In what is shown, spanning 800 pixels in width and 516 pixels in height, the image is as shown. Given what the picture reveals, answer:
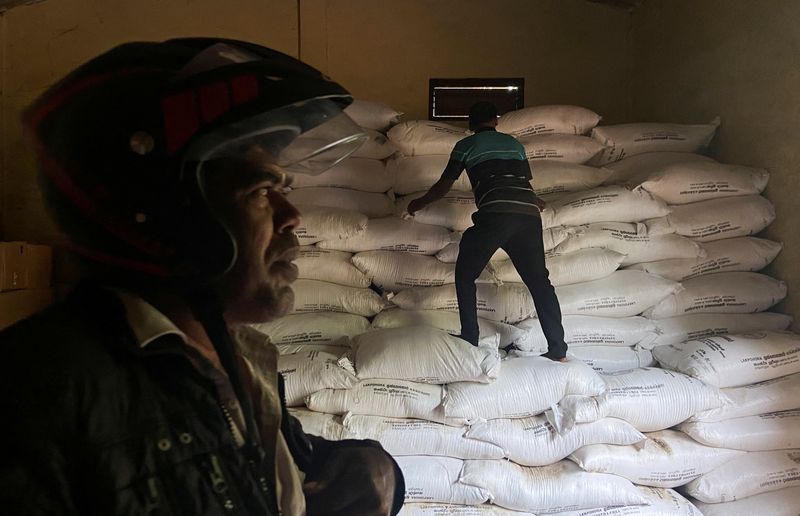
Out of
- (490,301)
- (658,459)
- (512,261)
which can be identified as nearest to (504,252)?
(512,261)

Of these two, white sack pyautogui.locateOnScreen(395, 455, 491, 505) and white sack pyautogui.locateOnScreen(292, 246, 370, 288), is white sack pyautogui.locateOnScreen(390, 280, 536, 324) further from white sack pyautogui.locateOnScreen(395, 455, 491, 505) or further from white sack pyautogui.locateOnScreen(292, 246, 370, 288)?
white sack pyautogui.locateOnScreen(395, 455, 491, 505)

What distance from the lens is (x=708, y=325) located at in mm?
1627

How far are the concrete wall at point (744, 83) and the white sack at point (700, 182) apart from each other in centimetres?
9

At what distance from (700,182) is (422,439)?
136 cm

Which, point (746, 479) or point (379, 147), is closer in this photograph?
point (746, 479)

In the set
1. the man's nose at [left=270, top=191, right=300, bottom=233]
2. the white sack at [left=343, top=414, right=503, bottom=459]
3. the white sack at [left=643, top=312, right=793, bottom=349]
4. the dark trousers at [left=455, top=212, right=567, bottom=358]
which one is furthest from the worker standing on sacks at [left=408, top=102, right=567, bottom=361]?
the man's nose at [left=270, top=191, right=300, bottom=233]

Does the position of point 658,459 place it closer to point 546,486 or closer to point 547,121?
point 546,486

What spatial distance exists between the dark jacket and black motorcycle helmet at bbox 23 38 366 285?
0.05 m

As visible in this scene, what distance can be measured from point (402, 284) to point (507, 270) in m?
0.34

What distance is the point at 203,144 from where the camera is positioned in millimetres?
369

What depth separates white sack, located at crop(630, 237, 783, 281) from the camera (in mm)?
1691

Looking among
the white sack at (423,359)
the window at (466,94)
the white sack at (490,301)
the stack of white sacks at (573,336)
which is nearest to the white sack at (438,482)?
the stack of white sacks at (573,336)

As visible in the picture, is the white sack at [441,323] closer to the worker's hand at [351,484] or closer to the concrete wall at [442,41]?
the worker's hand at [351,484]

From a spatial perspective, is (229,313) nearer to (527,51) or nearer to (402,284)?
(402,284)
